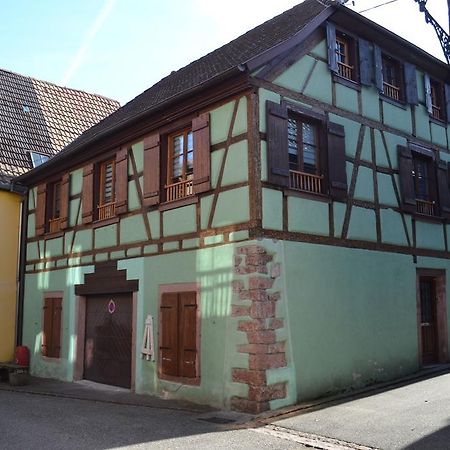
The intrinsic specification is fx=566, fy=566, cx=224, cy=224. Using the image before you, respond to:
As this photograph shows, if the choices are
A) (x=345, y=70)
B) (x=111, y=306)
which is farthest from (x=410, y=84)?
(x=111, y=306)

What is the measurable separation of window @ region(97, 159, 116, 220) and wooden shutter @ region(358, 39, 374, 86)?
536 centimetres

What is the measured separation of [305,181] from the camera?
941 cm

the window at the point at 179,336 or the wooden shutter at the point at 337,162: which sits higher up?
the wooden shutter at the point at 337,162

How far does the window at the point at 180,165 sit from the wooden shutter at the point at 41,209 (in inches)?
205

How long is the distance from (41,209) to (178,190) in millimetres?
5712

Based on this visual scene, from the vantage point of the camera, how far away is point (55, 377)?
1298 cm

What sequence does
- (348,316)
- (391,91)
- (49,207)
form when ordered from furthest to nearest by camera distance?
(49,207), (391,91), (348,316)

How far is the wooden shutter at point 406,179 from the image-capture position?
11156mm

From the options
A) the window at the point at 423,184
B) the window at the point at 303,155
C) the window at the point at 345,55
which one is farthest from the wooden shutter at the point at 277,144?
the window at the point at 423,184

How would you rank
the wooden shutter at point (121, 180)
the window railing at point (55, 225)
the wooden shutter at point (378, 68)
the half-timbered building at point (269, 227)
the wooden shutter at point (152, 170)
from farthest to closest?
the window railing at point (55, 225) < the wooden shutter at point (121, 180) < the wooden shutter at point (378, 68) < the wooden shutter at point (152, 170) < the half-timbered building at point (269, 227)

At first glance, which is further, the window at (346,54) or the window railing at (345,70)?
the window at (346,54)

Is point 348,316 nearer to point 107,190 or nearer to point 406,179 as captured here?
point 406,179

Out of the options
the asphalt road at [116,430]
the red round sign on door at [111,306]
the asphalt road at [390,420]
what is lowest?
the asphalt road at [116,430]

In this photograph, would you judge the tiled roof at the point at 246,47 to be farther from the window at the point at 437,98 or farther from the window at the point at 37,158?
the window at the point at 437,98
